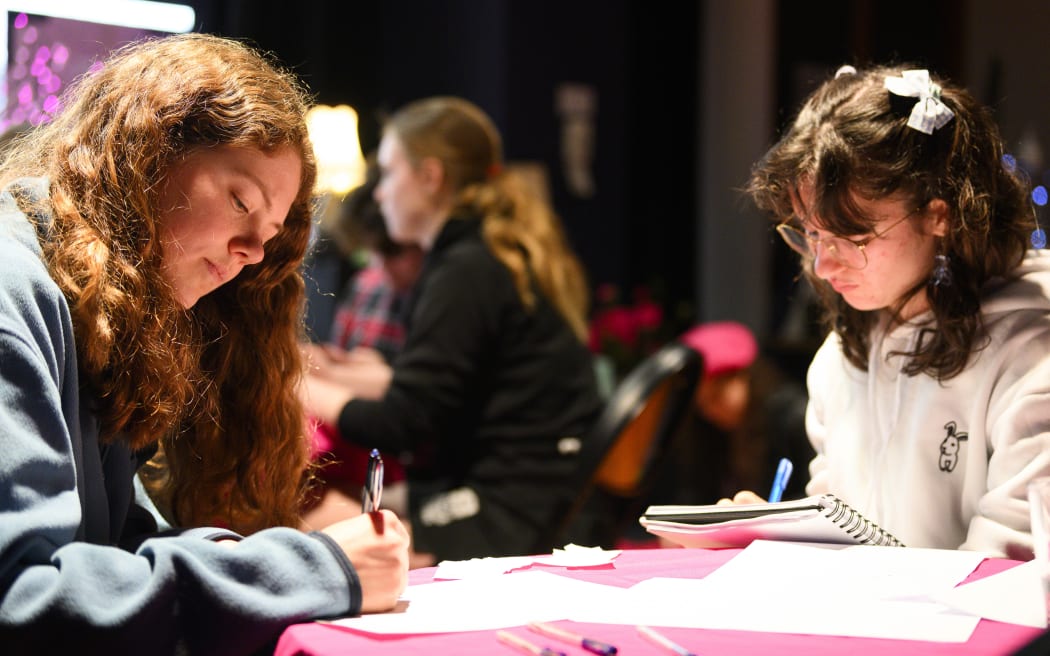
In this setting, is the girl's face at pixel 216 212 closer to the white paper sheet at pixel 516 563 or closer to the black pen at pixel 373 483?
the black pen at pixel 373 483

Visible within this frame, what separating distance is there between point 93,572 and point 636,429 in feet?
5.93

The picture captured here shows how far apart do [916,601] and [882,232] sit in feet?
1.76

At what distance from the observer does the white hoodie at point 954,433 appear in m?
1.34

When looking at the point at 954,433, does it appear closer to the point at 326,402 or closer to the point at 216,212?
the point at 216,212

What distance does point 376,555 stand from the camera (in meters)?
1.11

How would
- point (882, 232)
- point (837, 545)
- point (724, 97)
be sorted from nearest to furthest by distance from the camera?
point (837, 545) → point (882, 232) → point (724, 97)

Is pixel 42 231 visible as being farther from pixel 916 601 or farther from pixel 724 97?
pixel 724 97

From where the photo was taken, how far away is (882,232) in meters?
1.47

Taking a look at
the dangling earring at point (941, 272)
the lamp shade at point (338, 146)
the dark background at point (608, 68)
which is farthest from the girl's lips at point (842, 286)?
the dark background at point (608, 68)

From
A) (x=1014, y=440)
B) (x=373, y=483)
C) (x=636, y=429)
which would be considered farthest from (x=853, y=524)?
(x=636, y=429)

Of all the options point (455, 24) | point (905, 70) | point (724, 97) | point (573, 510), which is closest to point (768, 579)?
point (905, 70)

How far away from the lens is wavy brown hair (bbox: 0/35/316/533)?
1.16 metres

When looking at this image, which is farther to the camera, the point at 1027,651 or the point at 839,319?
the point at 839,319

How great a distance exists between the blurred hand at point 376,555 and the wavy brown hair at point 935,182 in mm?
728
